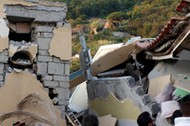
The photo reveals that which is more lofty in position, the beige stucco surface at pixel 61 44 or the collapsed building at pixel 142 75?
the beige stucco surface at pixel 61 44

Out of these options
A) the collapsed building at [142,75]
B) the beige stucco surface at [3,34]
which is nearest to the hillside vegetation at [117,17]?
the collapsed building at [142,75]

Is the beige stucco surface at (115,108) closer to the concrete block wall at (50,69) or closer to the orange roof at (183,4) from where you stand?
the concrete block wall at (50,69)

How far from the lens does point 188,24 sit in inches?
257

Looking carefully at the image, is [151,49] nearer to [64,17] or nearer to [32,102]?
[64,17]

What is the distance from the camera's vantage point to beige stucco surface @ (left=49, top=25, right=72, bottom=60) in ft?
26.0

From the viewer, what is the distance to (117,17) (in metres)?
37.2

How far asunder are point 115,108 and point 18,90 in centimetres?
222

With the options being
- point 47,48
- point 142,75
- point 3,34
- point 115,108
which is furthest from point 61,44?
point 142,75

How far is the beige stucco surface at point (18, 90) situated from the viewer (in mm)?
7402

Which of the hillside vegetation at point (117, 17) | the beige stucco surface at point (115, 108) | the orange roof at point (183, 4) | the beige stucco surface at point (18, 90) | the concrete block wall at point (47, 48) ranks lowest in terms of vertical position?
the hillside vegetation at point (117, 17)

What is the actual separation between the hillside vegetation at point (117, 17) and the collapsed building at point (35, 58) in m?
11.7

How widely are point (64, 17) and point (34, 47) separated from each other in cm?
84

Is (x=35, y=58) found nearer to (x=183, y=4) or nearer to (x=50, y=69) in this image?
(x=50, y=69)

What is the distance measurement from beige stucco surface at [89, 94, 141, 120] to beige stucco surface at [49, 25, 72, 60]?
1495mm
